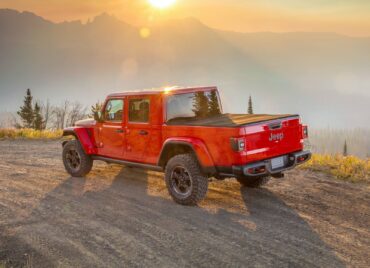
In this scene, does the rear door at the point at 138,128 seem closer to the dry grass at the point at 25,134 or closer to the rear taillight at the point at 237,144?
the rear taillight at the point at 237,144

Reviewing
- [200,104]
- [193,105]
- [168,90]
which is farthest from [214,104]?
[168,90]

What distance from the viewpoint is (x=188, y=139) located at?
256 inches

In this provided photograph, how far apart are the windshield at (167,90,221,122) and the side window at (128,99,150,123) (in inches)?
19.9

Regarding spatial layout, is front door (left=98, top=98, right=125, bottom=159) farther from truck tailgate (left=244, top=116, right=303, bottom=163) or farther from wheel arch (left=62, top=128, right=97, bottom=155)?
truck tailgate (left=244, top=116, right=303, bottom=163)

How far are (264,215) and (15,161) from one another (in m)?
7.72

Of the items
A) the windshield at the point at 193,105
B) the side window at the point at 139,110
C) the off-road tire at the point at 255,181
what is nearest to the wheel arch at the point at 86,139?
the side window at the point at 139,110

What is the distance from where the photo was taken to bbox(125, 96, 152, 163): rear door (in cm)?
739

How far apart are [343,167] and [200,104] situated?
13.3 ft

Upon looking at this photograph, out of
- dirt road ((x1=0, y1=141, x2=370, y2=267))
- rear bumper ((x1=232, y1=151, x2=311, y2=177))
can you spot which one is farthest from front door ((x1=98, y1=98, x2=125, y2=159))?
rear bumper ((x1=232, y1=151, x2=311, y2=177))

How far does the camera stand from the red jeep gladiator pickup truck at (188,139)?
19.9 ft

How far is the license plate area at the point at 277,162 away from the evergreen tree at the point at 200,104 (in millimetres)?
1849

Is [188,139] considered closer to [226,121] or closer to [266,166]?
[226,121]

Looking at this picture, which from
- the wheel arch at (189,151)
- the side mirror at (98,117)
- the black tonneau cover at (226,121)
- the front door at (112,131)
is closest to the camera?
the black tonneau cover at (226,121)

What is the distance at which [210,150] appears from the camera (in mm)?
6242
